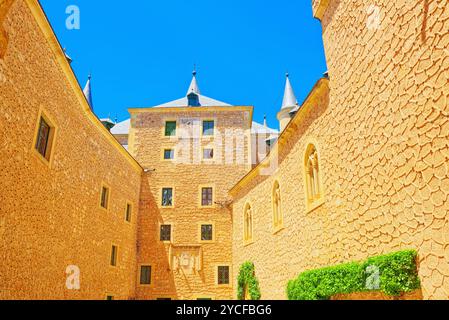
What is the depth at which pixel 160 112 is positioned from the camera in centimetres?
2141

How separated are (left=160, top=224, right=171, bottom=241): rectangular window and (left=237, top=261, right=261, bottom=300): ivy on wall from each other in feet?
16.6

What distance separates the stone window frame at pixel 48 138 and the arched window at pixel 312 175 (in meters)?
6.86

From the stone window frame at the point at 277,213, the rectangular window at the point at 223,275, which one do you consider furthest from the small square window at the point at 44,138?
the rectangular window at the point at 223,275

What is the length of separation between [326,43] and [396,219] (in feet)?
15.0

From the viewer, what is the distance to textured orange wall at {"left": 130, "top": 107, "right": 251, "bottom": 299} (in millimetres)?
17781

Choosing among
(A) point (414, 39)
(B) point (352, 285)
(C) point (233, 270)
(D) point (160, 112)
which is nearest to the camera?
(A) point (414, 39)

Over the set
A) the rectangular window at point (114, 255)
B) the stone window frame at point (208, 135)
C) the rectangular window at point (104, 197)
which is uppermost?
the stone window frame at point (208, 135)

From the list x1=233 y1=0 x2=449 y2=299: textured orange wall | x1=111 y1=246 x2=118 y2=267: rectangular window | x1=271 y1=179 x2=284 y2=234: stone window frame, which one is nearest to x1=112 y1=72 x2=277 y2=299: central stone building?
x1=111 y1=246 x2=118 y2=267: rectangular window

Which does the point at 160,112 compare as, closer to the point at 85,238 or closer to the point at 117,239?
the point at 117,239

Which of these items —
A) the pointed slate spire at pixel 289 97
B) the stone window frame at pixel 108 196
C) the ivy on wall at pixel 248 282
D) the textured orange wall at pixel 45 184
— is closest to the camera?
the textured orange wall at pixel 45 184

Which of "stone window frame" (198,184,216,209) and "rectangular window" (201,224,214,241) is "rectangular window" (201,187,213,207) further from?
"rectangular window" (201,224,214,241)

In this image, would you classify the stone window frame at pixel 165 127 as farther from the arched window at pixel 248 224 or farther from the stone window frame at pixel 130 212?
the arched window at pixel 248 224

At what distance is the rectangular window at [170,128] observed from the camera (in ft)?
68.7

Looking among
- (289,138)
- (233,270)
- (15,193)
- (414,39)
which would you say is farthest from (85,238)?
(414,39)
